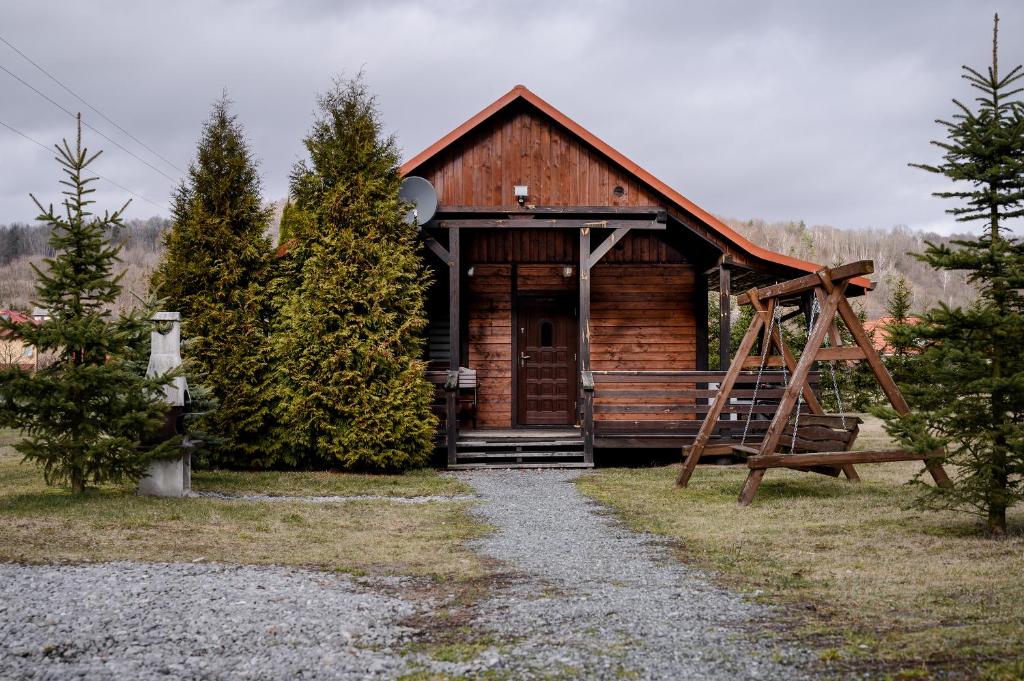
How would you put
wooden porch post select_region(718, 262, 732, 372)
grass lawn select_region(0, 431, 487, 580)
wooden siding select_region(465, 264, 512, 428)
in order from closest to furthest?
grass lawn select_region(0, 431, 487, 580)
wooden porch post select_region(718, 262, 732, 372)
wooden siding select_region(465, 264, 512, 428)

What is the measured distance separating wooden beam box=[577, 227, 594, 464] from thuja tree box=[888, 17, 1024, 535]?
6923mm

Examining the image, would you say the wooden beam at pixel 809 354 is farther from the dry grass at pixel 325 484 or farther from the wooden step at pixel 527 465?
the wooden step at pixel 527 465

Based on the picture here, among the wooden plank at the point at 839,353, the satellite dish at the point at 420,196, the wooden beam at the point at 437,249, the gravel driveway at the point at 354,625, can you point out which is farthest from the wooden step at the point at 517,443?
the gravel driveway at the point at 354,625

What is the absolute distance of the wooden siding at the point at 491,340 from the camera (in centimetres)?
Result: 1569

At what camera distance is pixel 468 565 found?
252 inches

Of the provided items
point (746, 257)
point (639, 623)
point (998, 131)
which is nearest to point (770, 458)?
point (998, 131)

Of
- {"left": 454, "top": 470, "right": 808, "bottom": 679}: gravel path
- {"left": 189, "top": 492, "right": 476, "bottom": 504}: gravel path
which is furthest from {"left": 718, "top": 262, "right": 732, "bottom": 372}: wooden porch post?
{"left": 454, "top": 470, "right": 808, "bottom": 679}: gravel path

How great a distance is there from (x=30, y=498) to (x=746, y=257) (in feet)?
34.8

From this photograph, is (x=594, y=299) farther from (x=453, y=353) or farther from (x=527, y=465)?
(x=527, y=465)

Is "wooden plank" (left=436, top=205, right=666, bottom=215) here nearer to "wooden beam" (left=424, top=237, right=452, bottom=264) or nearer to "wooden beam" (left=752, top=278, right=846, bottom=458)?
"wooden beam" (left=424, top=237, right=452, bottom=264)

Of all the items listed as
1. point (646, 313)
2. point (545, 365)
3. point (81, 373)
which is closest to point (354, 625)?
point (81, 373)

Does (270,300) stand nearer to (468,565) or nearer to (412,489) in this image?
(412,489)

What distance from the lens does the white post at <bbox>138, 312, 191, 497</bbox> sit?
30.8 feet

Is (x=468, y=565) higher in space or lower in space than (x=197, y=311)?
lower
